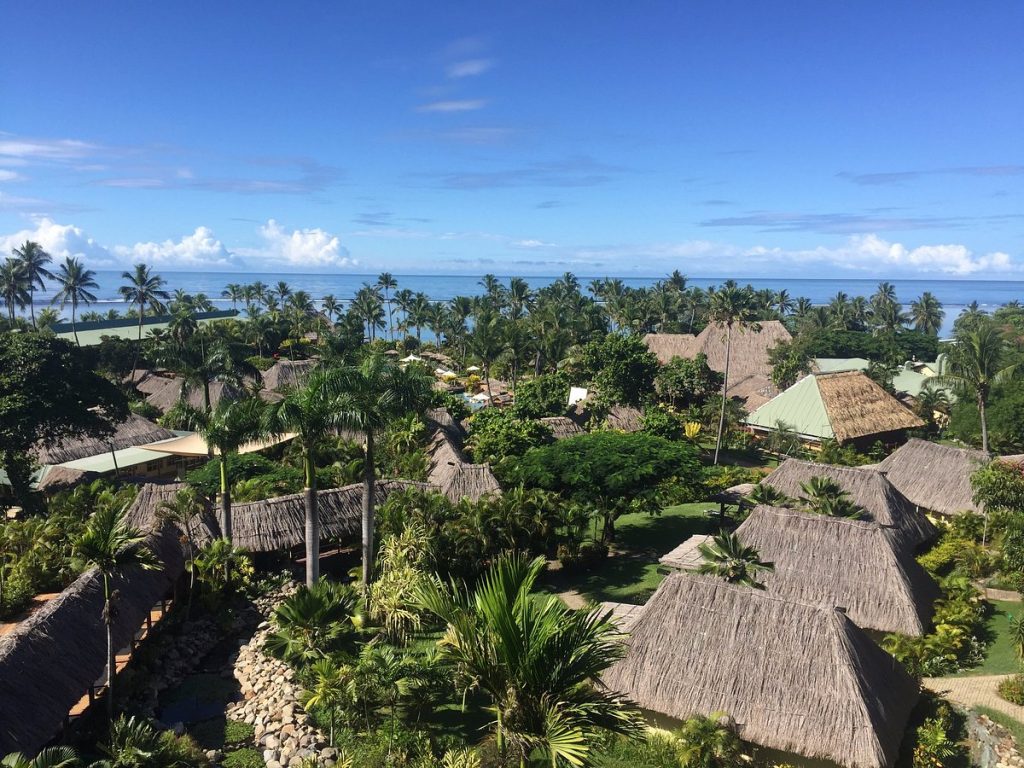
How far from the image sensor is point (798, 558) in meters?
20.8

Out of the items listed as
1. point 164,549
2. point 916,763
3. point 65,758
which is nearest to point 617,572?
→ point 916,763

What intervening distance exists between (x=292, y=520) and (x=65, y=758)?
1296 centimetres

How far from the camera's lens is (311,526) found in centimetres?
1973

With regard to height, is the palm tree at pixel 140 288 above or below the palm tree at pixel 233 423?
above

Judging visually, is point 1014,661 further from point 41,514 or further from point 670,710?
point 41,514

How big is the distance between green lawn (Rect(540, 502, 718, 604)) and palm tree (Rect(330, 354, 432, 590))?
286 inches

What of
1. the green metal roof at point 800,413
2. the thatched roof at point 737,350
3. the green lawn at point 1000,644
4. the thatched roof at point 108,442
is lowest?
the green lawn at point 1000,644

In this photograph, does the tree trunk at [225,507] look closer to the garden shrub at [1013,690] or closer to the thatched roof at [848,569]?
the thatched roof at [848,569]

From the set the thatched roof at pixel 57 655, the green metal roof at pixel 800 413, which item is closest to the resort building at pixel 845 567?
the thatched roof at pixel 57 655

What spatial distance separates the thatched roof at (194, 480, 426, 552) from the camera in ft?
76.0

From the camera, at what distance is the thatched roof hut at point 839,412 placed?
3912cm

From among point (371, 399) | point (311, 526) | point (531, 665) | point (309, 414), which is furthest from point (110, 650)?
point (531, 665)

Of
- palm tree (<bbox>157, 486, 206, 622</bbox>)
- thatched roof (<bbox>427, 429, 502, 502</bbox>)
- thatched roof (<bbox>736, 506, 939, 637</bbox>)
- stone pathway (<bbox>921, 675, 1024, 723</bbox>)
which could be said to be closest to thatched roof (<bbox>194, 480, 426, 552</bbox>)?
palm tree (<bbox>157, 486, 206, 622</bbox>)

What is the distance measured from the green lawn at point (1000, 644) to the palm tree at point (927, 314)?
76.6m
